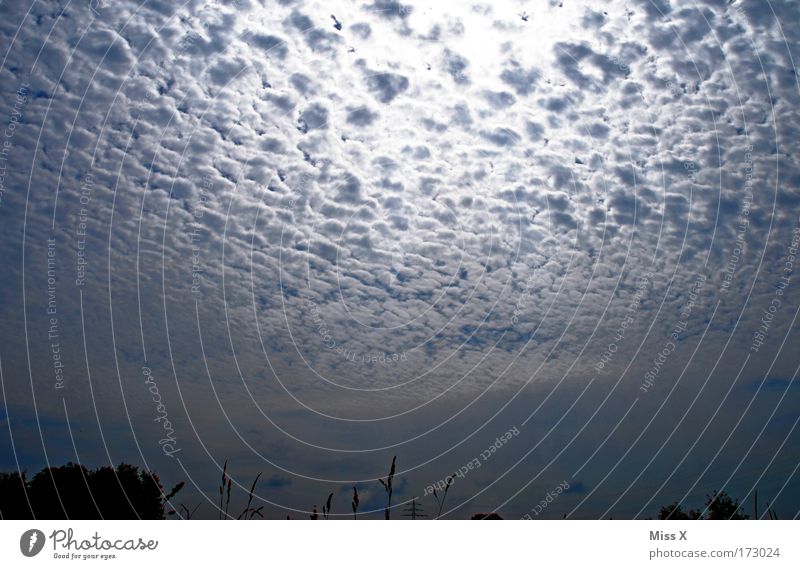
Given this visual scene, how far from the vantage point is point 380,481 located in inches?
444

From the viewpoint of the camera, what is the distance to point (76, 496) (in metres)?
17.9

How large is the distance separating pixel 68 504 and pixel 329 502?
1032 centimetres

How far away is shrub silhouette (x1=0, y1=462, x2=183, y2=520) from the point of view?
15141 mm

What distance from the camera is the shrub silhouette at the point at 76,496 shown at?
15141mm
